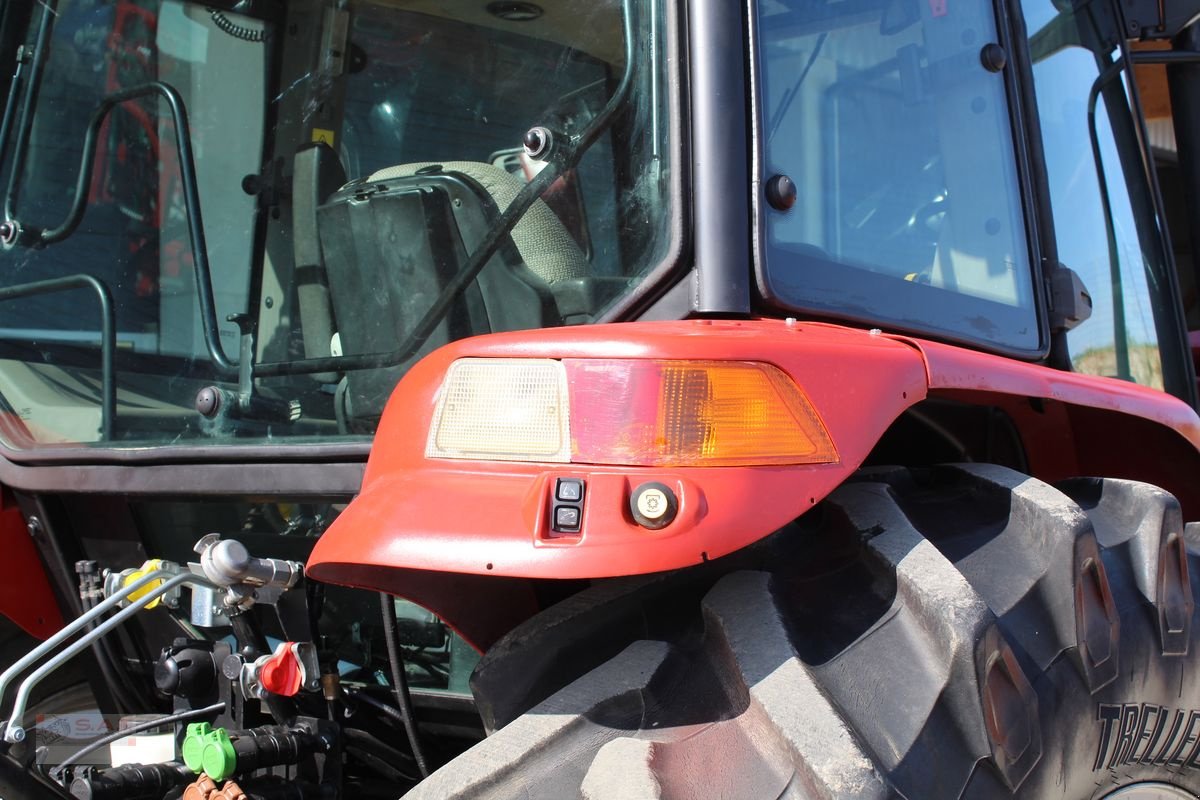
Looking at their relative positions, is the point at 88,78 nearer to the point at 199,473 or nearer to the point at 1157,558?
the point at 199,473

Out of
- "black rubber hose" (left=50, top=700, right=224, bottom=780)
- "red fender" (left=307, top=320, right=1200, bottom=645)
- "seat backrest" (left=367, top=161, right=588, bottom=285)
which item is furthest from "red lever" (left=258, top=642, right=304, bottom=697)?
"seat backrest" (left=367, top=161, right=588, bottom=285)

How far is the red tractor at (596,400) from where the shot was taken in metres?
1.11

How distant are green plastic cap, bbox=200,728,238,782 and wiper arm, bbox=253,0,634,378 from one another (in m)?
0.58

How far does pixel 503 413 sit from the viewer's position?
1160 millimetres

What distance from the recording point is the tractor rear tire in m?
1.06

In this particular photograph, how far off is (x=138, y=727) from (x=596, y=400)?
1103 millimetres

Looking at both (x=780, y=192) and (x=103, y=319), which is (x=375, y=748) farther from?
(x=780, y=192)

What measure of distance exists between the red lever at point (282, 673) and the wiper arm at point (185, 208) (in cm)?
53

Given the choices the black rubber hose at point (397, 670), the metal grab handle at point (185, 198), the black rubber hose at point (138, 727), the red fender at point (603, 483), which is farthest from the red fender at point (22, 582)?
the red fender at point (603, 483)

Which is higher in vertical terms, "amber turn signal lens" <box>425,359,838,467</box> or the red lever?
"amber turn signal lens" <box>425,359,838,467</box>

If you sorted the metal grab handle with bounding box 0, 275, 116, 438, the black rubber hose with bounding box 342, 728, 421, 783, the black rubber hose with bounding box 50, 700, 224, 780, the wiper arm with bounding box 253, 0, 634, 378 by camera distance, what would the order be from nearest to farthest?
the wiper arm with bounding box 253, 0, 634, 378 → the black rubber hose with bounding box 50, 700, 224, 780 → the black rubber hose with bounding box 342, 728, 421, 783 → the metal grab handle with bounding box 0, 275, 116, 438

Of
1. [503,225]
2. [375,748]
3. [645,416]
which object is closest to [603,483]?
[645,416]

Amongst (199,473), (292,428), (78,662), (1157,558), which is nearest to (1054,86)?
(1157,558)

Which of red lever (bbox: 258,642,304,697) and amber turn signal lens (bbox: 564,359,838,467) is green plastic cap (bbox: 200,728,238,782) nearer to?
red lever (bbox: 258,642,304,697)
